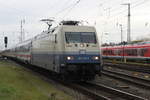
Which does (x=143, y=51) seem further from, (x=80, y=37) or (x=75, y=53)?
(x=75, y=53)

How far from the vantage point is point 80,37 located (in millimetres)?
14414

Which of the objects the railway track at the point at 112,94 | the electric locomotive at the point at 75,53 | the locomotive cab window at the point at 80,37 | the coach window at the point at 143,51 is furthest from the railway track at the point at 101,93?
the coach window at the point at 143,51

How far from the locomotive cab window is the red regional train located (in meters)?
17.9

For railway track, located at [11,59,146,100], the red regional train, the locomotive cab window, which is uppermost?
the locomotive cab window

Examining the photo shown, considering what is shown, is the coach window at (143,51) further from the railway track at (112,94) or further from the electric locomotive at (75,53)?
the railway track at (112,94)

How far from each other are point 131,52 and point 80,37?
23.0 m

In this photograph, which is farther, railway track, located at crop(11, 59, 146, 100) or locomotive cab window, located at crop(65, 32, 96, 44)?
locomotive cab window, located at crop(65, 32, 96, 44)

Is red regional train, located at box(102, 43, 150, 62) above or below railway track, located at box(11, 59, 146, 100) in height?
above

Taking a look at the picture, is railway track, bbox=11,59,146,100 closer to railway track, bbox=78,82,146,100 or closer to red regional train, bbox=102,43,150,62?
railway track, bbox=78,82,146,100

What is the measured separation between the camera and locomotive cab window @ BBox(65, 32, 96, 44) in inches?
558

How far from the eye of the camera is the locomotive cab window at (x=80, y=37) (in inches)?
558

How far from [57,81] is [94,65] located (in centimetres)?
340

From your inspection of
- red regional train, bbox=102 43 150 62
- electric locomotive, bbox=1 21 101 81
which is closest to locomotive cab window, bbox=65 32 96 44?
electric locomotive, bbox=1 21 101 81

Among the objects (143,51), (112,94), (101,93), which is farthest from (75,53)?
(143,51)
